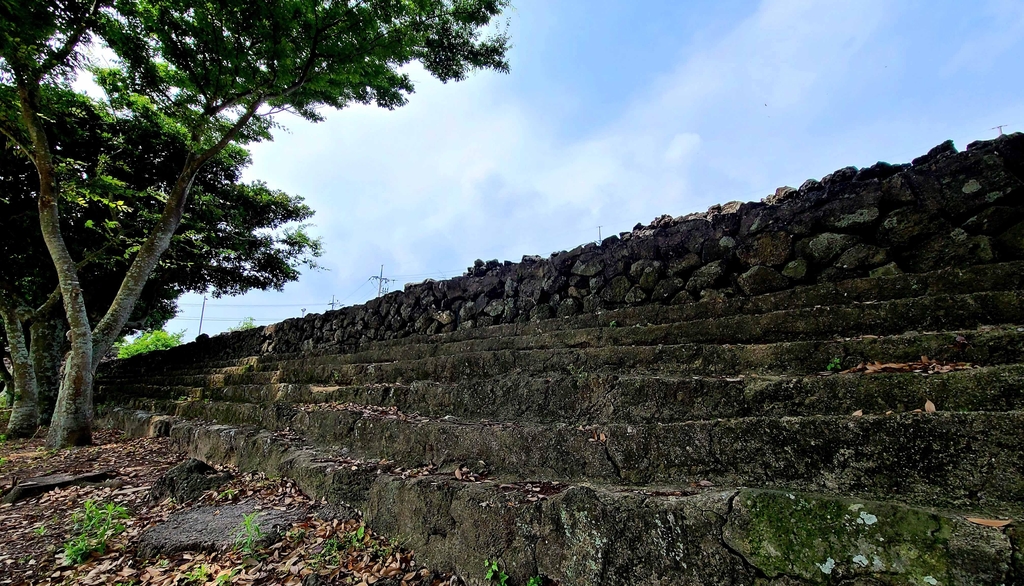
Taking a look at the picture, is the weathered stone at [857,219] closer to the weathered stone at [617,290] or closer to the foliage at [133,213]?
the weathered stone at [617,290]

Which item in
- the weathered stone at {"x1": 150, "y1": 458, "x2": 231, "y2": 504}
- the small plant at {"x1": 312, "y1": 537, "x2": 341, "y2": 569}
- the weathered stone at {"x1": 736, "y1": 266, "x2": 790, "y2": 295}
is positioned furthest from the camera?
the weathered stone at {"x1": 150, "y1": 458, "x2": 231, "y2": 504}

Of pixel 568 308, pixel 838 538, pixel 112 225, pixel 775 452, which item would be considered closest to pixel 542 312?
pixel 568 308

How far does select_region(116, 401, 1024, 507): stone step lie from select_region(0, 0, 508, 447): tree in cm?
618

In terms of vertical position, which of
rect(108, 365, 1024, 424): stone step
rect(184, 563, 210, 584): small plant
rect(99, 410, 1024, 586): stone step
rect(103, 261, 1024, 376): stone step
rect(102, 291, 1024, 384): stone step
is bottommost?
rect(184, 563, 210, 584): small plant

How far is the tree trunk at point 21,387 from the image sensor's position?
780 centimetres

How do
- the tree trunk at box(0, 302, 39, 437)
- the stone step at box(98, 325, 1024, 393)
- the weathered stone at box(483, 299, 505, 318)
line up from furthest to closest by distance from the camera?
the tree trunk at box(0, 302, 39, 437) < the weathered stone at box(483, 299, 505, 318) < the stone step at box(98, 325, 1024, 393)

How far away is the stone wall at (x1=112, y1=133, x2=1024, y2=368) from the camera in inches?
103

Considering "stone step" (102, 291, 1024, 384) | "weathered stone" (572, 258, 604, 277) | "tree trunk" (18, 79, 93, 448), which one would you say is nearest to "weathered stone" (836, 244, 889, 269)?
"stone step" (102, 291, 1024, 384)

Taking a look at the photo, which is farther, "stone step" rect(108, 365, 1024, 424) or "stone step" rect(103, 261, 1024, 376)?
"stone step" rect(103, 261, 1024, 376)

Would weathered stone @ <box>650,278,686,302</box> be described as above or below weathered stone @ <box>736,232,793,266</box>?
below

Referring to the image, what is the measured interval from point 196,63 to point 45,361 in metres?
7.10

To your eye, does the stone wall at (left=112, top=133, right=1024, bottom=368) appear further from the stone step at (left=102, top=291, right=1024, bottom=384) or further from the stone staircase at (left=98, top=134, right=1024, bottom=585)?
the stone step at (left=102, top=291, right=1024, bottom=384)

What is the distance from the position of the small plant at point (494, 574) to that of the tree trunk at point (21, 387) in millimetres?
10965

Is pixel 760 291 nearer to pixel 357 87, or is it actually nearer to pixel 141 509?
pixel 141 509
